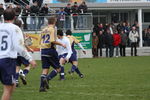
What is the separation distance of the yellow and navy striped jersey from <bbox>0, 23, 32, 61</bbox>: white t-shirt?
4760 mm

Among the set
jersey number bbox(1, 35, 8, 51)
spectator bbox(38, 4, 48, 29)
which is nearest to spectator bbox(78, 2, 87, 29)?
spectator bbox(38, 4, 48, 29)

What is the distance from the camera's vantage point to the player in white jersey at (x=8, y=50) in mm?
9211

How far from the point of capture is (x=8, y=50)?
9.29 meters

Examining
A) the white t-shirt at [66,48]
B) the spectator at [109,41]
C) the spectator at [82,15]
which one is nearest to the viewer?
the white t-shirt at [66,48]

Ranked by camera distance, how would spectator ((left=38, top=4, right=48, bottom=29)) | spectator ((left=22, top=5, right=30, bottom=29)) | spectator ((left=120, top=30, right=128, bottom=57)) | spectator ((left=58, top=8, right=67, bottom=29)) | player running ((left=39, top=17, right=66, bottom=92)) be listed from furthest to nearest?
spectator ((left=120, top=30, right=128, bottom=57)) < spectator ((left=58, top=8, right=67, bottom=29)) < spectator ((left=38, top=4, right=48, bottom=29)) < spectator ((left=22, top=5, right=30, bottom=29)) < player running ((left=39, top=17, right=66, bottom=92))

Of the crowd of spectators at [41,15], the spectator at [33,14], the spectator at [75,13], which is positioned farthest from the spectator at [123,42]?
the spectator at [33,14]

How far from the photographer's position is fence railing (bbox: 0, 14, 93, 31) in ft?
111

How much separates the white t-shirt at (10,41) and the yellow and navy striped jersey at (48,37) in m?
4.76

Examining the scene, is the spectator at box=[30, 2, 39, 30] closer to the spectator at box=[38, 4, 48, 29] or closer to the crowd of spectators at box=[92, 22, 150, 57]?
the spectator at box=[38, 4, 48, 29]

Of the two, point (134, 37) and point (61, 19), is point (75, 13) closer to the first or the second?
point (61, 19)

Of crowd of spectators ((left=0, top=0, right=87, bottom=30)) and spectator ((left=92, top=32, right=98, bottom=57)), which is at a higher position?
crowd of spectators ((left=0, top=0, right=87, bottom=30))

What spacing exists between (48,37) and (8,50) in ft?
16.3

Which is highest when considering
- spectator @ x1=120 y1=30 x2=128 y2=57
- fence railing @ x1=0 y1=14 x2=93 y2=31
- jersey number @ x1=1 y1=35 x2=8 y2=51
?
jersey number @ x1=1 y1=35 x2=8 y2=51

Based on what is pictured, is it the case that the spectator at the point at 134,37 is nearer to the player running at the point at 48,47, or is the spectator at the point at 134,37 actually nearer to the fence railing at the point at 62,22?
the fence railing at the point at 62,22
